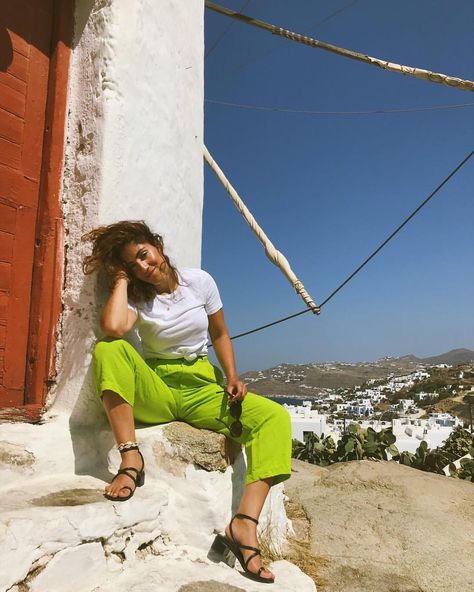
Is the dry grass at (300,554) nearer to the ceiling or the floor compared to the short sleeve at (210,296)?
nearer to the floor

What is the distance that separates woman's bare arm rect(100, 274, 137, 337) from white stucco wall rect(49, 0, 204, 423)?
208mm

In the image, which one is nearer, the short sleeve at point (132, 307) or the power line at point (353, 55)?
the short sleeve at point (132, 307)

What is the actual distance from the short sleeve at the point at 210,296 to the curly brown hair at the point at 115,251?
0.27 metres

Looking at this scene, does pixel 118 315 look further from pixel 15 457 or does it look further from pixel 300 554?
pixel 300 554

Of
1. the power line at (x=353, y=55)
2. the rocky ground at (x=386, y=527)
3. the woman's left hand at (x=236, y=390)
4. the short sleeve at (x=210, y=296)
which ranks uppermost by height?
the power line at (x=353, y=55)

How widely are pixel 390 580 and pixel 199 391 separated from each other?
122 centimetres

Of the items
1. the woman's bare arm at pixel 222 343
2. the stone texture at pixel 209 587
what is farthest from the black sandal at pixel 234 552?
the woman's bare arm at pixel 222 343

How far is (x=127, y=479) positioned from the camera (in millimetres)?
1918

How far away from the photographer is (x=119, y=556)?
174 centimetres

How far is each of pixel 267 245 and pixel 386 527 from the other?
2.45 m

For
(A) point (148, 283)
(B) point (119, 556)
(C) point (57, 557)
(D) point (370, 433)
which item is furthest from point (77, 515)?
→ (D) point (370, 433)

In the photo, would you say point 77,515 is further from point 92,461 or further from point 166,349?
point 166,349

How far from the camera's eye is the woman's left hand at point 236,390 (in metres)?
2.22

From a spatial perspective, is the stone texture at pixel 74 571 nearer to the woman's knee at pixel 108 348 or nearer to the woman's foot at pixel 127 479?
the woman's foot at pixel 127 479
